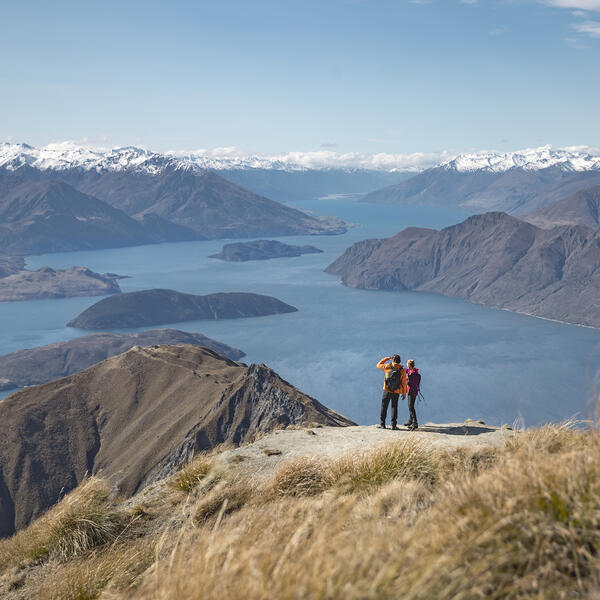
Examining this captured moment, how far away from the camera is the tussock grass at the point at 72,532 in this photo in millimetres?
9328

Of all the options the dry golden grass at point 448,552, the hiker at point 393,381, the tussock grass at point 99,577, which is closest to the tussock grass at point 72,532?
the tussock grass at point 99,577

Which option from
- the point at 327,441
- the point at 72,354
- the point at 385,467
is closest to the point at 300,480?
the point at 385,467

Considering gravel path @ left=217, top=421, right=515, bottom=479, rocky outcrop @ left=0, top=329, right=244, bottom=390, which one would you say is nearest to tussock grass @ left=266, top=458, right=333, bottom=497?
gravel path @ left=217, top=421, right=515, bottom=479

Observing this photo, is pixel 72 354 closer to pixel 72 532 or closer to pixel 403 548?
pixel 72 532

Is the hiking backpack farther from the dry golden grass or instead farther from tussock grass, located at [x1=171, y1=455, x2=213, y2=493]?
the dry golden grass

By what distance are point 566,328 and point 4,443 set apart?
178566mm

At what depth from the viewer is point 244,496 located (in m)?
9.45

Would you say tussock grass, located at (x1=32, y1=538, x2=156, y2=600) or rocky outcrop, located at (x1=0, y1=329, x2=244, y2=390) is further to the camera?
rocky outcrop, located at (x1=0, y1=329, x2=244, y2=390)

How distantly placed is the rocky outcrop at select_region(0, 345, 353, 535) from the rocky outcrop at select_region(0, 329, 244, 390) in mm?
64767

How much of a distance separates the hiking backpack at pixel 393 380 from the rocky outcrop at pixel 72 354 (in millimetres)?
122205

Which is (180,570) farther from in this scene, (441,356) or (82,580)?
(441,356)

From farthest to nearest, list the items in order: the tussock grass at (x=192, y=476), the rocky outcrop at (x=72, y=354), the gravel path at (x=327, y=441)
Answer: the rocky outcrop at (x=72, y=354) → the gravel path at (x=327, y=441) → the tussock grass at (x=192, y=476)

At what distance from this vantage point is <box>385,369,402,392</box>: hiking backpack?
17422mm

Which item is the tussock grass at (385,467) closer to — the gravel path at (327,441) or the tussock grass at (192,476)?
the gravel path at (327,441)
